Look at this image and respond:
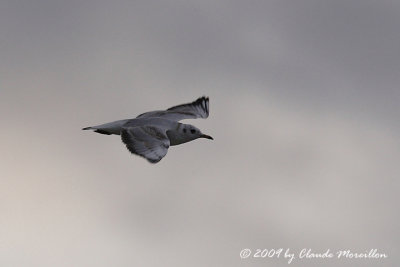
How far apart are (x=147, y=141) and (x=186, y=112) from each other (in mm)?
7337

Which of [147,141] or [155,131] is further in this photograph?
[155,131]

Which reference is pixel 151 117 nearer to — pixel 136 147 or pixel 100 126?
pixel 100 126

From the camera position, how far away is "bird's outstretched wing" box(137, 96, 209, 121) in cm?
3594

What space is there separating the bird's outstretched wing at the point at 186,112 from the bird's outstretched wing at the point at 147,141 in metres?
4.35

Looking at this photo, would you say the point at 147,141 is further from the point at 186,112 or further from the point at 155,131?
the point at 186,112

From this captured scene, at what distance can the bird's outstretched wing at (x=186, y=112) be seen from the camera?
35938 mm

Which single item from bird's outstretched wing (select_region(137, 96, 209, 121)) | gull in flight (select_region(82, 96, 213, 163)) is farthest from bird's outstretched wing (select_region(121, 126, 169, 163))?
bird's outstretched wing (select_region(137, 96, 209, 121))

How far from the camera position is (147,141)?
30.1 m

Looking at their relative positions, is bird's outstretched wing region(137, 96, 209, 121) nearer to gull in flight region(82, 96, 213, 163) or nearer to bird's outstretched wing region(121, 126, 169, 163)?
gull in flight region(82, 96, 213, 163)

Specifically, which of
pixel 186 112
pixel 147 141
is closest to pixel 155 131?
pixel 147 141

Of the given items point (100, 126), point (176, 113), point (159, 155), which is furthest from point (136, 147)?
point (176, 113)

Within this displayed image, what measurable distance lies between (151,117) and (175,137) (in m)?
2.20

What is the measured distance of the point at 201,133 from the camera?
3338 centimetres

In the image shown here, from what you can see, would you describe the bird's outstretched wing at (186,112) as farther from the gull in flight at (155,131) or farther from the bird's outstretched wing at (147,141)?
the bird's outstretched wing at (147,141)
